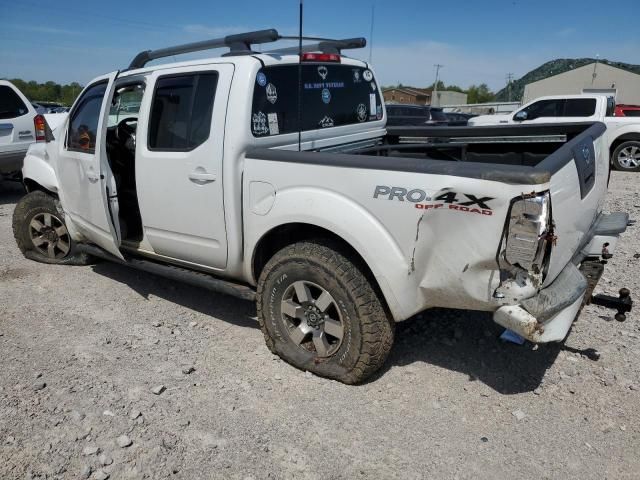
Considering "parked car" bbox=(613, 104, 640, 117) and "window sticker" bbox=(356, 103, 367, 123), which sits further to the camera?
"parked car" bbox=(613, 104, 640, 117)

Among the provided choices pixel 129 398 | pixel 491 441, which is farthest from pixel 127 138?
pixel 491 441

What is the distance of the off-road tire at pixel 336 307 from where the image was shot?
112 inches

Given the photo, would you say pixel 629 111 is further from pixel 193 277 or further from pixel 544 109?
pixel 193 277

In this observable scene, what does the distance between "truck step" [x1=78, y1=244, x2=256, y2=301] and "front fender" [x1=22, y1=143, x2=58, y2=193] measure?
38.6 inches

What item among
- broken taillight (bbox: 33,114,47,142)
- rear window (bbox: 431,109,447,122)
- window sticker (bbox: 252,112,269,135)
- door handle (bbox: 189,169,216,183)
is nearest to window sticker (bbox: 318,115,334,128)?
window sticker (bbox: 252,112,269,135)

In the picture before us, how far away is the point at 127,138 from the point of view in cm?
458

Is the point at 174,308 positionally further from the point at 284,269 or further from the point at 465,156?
the point at 465,156

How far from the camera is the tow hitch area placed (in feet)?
9.65

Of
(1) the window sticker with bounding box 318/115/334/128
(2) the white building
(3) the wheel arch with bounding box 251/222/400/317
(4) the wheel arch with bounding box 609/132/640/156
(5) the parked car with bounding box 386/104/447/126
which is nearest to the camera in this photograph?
(3) the wheel arch with bounding box 251/222/400/317

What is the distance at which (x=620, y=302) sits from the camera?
2.97 metres

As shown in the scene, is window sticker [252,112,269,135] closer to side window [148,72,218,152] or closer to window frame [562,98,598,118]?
side window [148,72,218,152]

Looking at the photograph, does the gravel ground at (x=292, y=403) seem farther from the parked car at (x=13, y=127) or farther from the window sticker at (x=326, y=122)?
the parked car at (x=13, y=127)

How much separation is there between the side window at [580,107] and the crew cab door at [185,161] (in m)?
10.6

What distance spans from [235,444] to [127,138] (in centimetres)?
310
